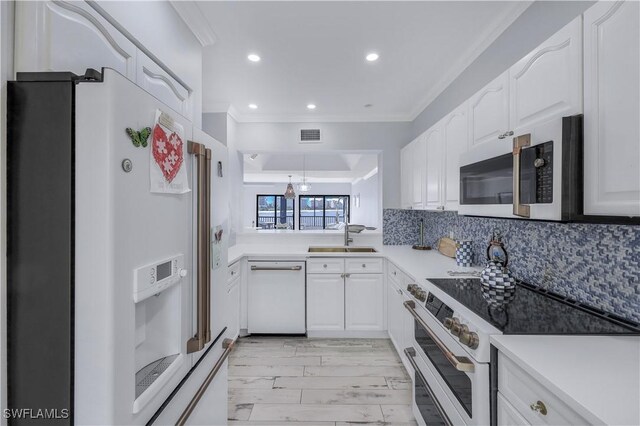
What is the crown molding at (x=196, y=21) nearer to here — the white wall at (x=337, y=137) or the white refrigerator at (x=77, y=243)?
the white refrigerator at (x=77, y=243)

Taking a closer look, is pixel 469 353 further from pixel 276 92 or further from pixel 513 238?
pixel 276 92

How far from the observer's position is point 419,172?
2.90m

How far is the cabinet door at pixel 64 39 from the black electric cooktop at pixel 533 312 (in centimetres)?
176

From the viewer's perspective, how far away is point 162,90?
1.51 meters

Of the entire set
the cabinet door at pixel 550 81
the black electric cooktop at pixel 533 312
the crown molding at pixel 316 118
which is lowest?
the black electric cooktop at pixel 533 312

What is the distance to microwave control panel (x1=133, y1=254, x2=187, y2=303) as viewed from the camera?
803 millimetres

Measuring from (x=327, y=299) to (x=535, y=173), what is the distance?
2359mm

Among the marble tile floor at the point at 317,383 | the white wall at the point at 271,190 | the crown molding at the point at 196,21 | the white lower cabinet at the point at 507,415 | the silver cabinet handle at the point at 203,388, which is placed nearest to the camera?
the white lower cabinet at the point at 507,415

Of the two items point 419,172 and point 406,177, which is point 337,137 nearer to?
point 406,177

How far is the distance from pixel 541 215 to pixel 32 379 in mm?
1676

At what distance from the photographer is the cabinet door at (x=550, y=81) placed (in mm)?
1081

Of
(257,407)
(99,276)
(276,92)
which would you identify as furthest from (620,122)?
(276,92)

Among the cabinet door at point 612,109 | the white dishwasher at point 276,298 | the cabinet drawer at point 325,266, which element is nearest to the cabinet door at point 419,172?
the cabinet drawer at point 325,266

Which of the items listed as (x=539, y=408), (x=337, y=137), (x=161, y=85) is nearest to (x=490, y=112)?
(x=539, y=408)
